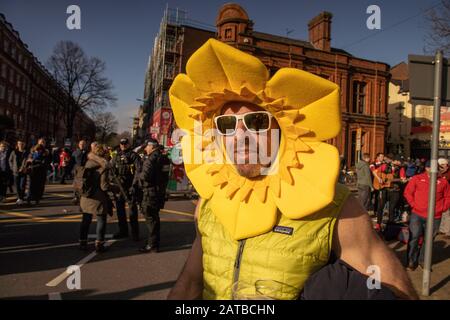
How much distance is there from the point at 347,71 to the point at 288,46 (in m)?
5.96

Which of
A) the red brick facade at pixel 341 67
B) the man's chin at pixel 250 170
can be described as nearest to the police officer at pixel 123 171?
→ the man's chin at pixel 250 170

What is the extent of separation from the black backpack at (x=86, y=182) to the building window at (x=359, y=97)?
28644 mm

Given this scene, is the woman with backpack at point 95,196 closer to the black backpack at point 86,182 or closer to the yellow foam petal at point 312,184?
A: the black backpack at point 86,182

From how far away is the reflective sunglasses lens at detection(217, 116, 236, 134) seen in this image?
1.64 m

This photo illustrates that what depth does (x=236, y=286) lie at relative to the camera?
1.38m

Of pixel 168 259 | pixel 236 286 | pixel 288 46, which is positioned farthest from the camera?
pixel 288 46

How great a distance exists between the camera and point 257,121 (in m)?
1.58

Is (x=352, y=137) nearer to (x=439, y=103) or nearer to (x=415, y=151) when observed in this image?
(x=415, y=151)

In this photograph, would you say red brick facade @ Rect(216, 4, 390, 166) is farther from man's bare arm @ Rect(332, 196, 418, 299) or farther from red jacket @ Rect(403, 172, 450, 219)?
man's bare arm @ Rect(332, 196, 418, 299)

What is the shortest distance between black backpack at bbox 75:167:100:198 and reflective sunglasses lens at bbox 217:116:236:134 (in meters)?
4.42

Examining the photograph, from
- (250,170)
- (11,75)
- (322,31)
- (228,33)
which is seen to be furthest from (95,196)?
(11,75)

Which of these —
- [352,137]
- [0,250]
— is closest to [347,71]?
[352,137]

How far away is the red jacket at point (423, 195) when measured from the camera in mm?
5430

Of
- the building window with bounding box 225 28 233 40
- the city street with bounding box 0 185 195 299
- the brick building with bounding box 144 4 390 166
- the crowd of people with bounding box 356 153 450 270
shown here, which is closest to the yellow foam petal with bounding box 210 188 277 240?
the city street with bounding box 0 185 195 299
